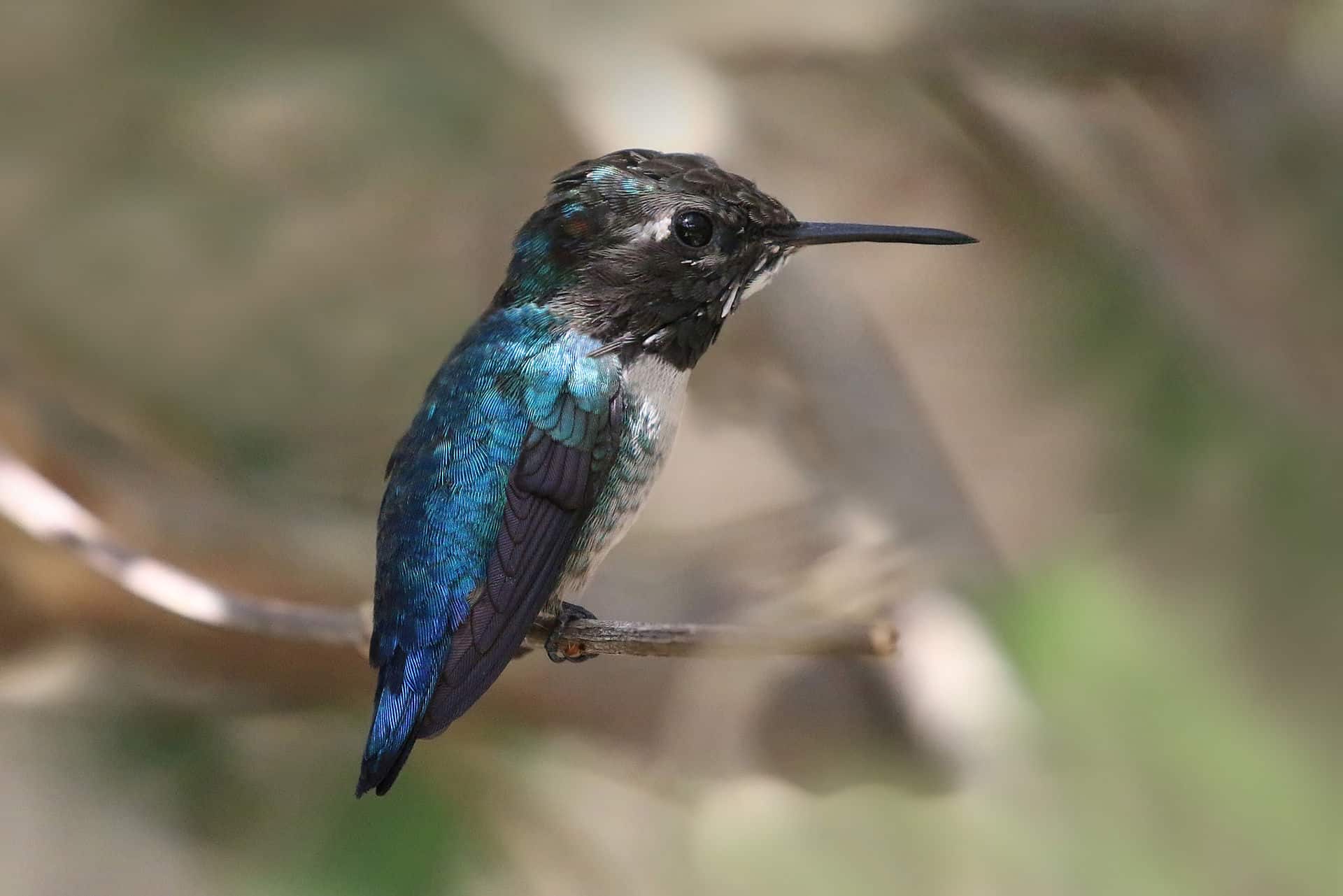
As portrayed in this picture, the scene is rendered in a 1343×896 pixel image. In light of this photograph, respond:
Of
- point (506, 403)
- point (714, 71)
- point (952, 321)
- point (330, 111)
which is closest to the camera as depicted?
point (506, 403)

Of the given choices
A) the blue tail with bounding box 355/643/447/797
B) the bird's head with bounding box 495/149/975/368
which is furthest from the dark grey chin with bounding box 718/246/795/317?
the blue tail with bounding box 355/643/447/797

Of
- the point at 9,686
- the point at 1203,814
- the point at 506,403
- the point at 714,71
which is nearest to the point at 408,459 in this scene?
the point at 506,403

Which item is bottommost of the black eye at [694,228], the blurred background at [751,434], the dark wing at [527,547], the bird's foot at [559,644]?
the blurred background at [751,434]

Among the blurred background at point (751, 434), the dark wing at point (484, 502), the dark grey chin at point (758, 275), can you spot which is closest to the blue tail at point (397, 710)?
the dark wing at point (484, 502)

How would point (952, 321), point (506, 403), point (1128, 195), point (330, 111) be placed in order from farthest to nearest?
point (952, 321), point (330, 111), point (1128, 195), point (506, 403)

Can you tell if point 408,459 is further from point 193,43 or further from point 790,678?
point 193,43

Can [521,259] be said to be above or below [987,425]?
above

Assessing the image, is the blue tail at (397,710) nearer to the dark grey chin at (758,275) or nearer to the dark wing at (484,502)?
the dark wing at (484,502)
